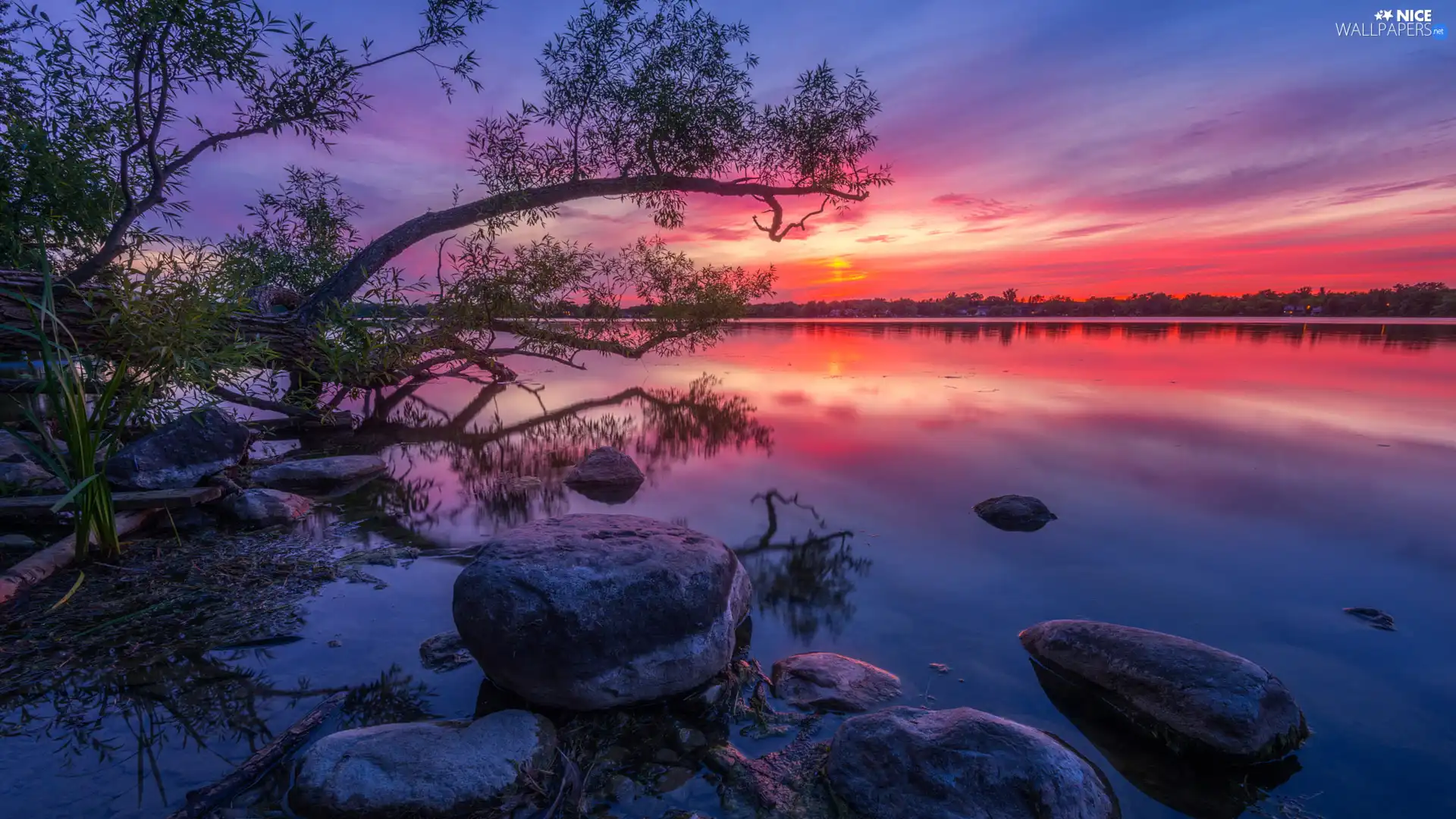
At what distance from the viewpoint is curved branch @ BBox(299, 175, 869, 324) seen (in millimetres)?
11898

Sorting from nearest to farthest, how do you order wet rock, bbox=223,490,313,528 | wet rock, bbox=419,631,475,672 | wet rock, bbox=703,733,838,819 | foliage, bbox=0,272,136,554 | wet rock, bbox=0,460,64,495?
wet rock, bbox=703,733,838,819 → wet rock, bbox=419,631,475,672 → foliage, bbox=0,272,136,554 → wet rock, bbox=0,460,64,495 → wet rock, bbox=223,490,313,528

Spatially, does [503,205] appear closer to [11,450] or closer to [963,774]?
[11,450]

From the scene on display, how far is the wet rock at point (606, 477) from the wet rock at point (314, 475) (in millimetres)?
3147

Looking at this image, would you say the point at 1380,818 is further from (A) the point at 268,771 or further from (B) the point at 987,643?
(A) the point at 268,771

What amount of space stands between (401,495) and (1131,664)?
8640 millimetres

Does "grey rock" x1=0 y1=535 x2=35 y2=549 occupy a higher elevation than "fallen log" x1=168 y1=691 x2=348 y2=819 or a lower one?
higher

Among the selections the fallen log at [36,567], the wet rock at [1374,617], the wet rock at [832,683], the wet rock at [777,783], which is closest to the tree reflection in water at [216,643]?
the fallen log at [36,567]

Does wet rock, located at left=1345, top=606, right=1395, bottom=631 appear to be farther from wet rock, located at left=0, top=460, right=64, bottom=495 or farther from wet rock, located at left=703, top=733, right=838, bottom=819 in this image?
wet rock, located at left=0, top=460, right=64, bottom=495

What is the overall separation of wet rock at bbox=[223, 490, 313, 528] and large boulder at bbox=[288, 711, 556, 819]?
194 inches

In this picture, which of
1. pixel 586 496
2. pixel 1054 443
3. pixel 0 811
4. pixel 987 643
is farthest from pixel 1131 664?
pixel 1054 443

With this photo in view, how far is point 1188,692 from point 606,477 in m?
7.31

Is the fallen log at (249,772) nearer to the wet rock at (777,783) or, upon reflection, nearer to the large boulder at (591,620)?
the large boulder at (591,620)

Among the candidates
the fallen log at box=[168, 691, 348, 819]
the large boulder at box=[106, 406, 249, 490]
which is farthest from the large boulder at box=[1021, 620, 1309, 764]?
the large boulder at box=[106, 406, 249, 490]

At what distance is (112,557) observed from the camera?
210 inches
